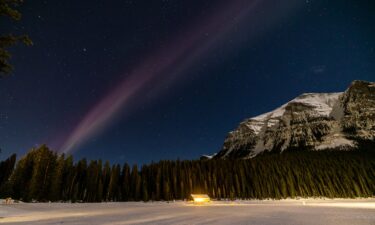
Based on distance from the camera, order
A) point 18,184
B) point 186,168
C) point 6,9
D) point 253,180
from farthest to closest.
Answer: point 186,168, point 253,180, point 18,184, point 6,9

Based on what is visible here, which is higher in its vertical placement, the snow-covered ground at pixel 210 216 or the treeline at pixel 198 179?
the treeline at pixel 198 179

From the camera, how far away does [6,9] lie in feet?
43.2

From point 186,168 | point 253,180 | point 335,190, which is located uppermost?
point 186,168

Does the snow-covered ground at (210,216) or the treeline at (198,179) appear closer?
the snow-covered ground at (210,216)

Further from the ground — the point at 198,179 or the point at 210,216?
the point at 198,179

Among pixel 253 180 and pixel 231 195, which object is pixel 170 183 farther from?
pixel 253 180

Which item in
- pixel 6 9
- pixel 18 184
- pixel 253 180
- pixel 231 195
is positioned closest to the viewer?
pixel 6 9

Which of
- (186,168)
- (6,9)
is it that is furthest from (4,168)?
(6,9)

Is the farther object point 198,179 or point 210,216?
point 198,179

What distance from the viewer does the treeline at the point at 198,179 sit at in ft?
308

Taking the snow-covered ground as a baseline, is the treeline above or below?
above

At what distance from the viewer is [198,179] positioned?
11194 centimetres

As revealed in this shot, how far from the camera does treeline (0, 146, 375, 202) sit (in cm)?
9375

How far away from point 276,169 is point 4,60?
11578 cm
